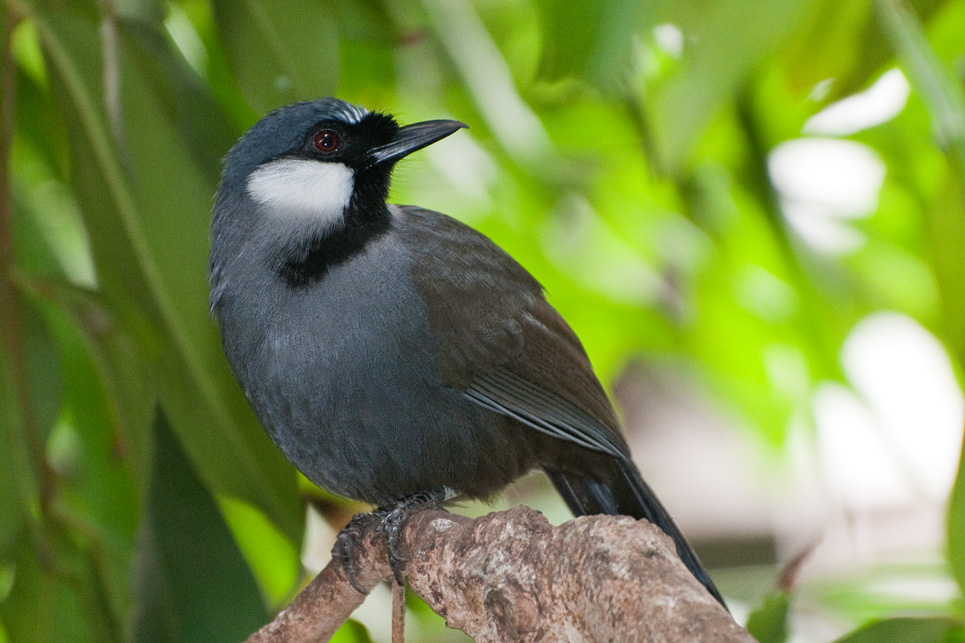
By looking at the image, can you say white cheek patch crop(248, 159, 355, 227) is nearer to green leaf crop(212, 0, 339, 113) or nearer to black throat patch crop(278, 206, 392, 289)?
black throat patch crop(278, 206, 392, 289)

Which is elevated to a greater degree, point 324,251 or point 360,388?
point 324,251

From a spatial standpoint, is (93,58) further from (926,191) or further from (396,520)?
(926,191)

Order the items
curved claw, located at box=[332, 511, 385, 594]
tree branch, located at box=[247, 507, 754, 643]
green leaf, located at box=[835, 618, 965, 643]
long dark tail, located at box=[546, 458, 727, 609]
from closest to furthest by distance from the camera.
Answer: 1. tree branch, located at box=[247, 507, 754, 643]
2. green leaf, located at box=[835, 618, 965, 643]
3. curved claw, located at box=[332, 511, 385, 594]
4. long dark tail, located at box=[546, 458, 727, 609]

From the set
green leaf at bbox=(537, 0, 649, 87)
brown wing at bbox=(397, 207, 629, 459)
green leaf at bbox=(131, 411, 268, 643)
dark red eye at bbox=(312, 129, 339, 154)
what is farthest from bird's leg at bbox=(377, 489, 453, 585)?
green leaf at bbox=(537, 0, 649, 87)

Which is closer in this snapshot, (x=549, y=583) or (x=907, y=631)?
(x=549, y=583)

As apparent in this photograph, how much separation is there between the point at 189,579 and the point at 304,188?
0.76 meters

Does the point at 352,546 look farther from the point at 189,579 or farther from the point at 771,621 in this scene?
the point at 771,621

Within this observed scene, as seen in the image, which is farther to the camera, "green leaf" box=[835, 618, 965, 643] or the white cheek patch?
the white cheek patch

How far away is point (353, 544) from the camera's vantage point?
178 cm

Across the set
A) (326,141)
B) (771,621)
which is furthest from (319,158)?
(771,621)

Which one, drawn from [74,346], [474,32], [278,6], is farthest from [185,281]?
[474,32]

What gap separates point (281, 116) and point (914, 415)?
291 centimetres

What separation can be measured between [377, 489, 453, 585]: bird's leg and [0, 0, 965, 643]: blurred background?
0.86 ft

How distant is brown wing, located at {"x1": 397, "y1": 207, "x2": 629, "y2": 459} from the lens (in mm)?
1787
